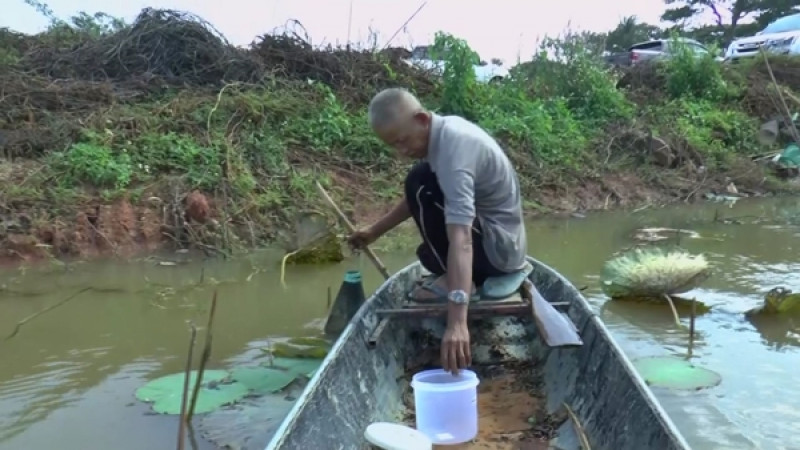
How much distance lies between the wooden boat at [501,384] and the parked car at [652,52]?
35.5 feet

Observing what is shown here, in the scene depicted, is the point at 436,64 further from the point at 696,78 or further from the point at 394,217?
the point at 394,217

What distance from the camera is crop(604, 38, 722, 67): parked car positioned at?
13537mm

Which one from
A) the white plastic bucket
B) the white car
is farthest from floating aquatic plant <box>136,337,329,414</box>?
the white car

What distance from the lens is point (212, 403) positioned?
3273 mm

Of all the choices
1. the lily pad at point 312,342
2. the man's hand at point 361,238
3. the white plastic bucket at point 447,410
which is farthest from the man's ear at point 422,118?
the lily pad at point 312,342

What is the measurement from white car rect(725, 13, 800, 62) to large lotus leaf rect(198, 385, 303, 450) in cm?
1405

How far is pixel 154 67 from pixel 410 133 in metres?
8.00

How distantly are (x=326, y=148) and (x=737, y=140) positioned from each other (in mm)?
6407

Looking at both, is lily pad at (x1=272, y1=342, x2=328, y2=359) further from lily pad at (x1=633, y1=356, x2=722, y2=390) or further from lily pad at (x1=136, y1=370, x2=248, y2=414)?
lily pad at (x1=633, y1=356, x2=722, y2=390)

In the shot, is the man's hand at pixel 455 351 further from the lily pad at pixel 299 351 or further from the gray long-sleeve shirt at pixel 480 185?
the lily pad at pixel 299 351

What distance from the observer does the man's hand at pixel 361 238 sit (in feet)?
12.7

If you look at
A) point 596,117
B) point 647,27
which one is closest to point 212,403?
point 596,117

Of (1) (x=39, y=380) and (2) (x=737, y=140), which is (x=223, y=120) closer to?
(1) (x=39, y=380)

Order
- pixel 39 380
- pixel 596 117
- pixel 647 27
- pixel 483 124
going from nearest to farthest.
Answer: pixel 39 380
pixel 483 124
pixel 596 117
pixel 647 27
